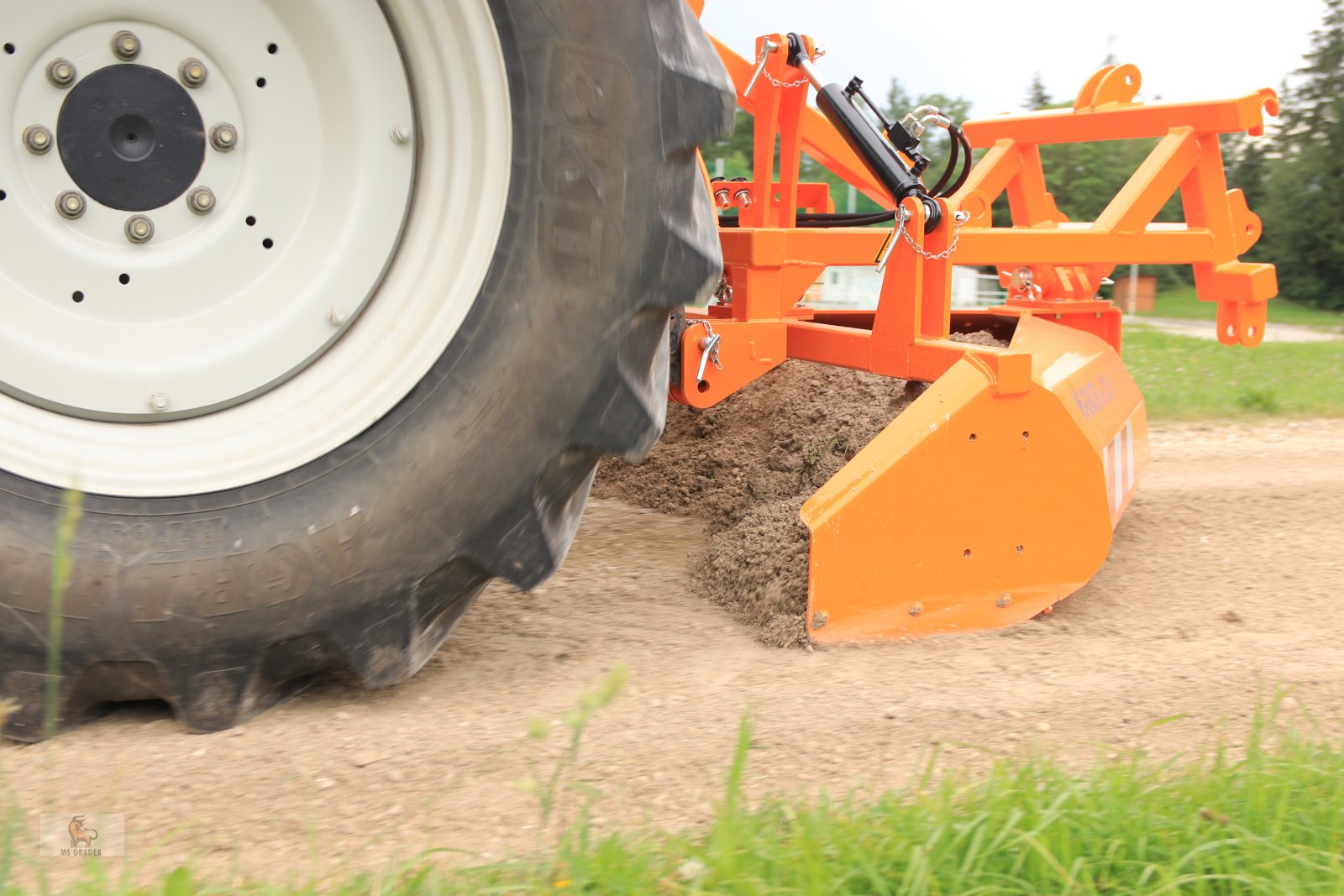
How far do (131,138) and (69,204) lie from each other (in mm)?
127

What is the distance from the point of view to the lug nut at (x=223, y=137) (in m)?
1.71

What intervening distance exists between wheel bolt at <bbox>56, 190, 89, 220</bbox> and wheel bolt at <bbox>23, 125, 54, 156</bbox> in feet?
0.21

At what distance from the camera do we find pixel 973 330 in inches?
134

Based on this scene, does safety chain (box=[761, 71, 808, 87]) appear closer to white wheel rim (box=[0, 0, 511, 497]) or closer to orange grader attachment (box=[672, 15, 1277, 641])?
orange grader attachment (box=[672, 15, 1277, 641])

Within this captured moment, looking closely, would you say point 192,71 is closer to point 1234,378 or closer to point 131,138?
point 131,138

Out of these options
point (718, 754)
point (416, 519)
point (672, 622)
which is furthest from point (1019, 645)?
point (416, 519)

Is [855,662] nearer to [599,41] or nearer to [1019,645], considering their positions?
[1019,645]

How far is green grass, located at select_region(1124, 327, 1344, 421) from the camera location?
4.71 m

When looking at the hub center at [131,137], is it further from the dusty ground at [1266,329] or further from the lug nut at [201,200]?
the dusty ground at [1266,329]

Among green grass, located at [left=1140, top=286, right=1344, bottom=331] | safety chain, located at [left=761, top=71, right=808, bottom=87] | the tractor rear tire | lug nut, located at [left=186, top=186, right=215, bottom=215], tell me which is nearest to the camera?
the tractor rear tire

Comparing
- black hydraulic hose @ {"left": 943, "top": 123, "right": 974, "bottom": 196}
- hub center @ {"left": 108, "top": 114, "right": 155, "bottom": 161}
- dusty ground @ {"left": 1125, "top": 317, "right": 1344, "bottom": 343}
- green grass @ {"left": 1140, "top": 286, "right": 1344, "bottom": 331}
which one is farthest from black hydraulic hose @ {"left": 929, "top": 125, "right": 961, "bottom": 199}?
green grass @ {"left": 1140, "top": 286, "right": 1344, "bottom": 331}

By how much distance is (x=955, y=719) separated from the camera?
1777 mm

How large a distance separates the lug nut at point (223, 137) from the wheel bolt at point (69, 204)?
0.20 meters

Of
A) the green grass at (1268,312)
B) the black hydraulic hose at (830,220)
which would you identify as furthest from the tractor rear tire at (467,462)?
the green grass at (1268,312)
